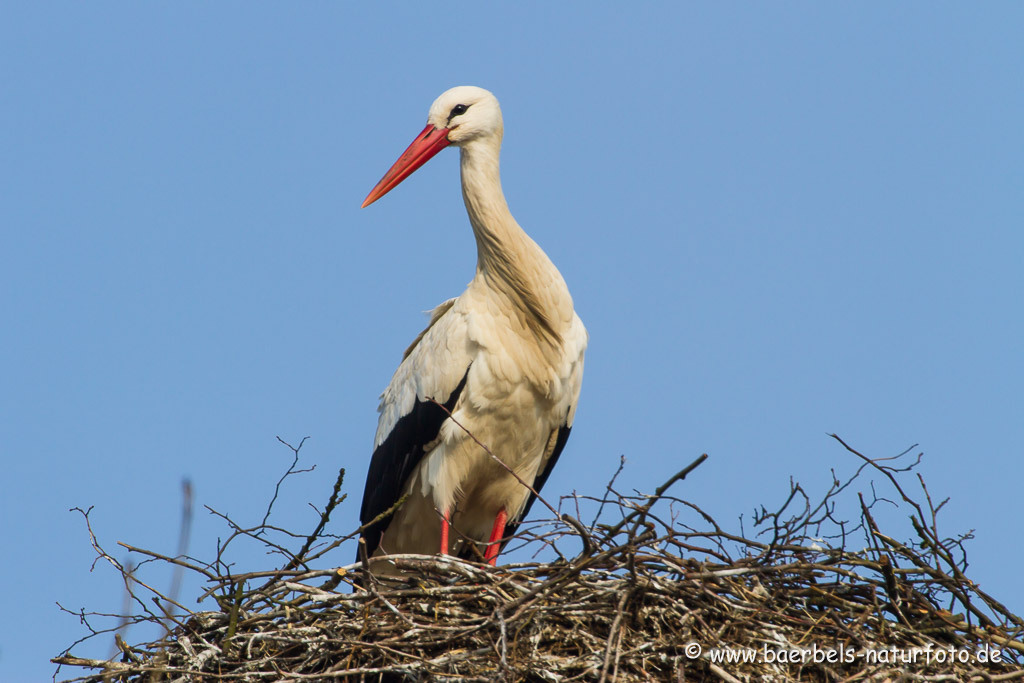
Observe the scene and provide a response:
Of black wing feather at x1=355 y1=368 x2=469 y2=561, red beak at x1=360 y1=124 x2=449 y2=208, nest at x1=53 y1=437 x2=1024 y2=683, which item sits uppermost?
red beak at x1=360 y1=124 x2=449 y2=208

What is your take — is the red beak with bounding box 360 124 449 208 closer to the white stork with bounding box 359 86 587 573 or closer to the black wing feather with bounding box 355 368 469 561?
the white stork with bounding box 359 86 587 573

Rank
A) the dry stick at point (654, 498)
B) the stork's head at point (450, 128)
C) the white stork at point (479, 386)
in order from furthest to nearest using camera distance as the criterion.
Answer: the stork's head at point (450, 128) → the white stork at point (479, 386) → the dry stick at point (654, 498)

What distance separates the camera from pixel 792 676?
329 centimetres

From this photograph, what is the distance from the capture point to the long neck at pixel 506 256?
4.54m

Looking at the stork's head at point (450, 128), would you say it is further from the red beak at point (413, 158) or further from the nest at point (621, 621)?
the nest at point (621, 621)

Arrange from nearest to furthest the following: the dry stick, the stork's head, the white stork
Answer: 1. the dry stick
2. the white stork
3. the stork's head

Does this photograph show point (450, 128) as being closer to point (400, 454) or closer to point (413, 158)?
point (413, 158)

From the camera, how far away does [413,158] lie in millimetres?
4977

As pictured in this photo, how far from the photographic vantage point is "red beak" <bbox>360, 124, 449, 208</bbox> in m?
4.94

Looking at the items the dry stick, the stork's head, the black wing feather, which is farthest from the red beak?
the dry stick

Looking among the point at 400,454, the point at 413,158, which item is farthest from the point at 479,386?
the point at 413,158

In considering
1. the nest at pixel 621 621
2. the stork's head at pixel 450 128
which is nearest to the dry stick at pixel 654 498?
the nest at pixel 621 621

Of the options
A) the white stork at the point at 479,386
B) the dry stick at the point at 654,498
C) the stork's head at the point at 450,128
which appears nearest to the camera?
the dry stick at the point at 654,498

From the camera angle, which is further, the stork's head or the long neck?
the stork's head
